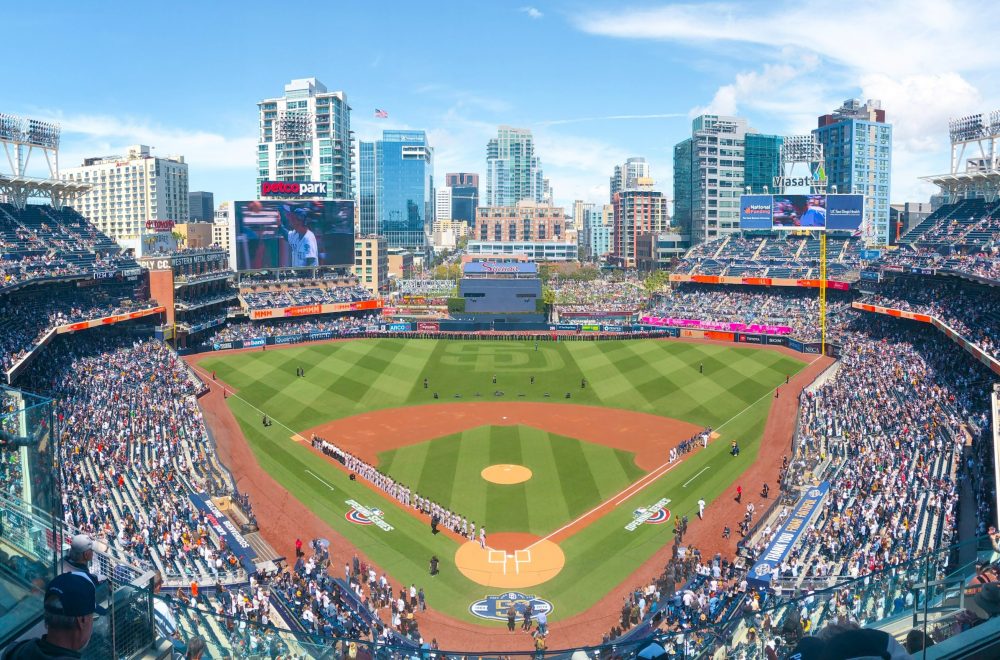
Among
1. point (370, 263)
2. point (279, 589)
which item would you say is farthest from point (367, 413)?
point (370, 263)

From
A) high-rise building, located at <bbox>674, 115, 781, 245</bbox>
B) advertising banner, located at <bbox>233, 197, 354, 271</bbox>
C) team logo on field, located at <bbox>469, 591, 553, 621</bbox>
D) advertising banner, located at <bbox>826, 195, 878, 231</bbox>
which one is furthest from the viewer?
high-rise building, located at <bbox>674, 115, 781, 245</bbox>

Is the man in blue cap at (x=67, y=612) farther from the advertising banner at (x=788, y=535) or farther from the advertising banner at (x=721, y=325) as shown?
the advertising banner at (x=721, y=325)

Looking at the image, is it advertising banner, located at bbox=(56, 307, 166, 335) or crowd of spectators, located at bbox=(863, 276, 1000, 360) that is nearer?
crowd of spectators, located at bbox=(863, 276, 1000, 360)

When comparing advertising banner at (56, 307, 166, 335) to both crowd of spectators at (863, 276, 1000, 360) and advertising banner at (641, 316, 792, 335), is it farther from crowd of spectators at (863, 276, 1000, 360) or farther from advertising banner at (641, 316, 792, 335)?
crowd of spectators at (863, 276, 1000, 360)

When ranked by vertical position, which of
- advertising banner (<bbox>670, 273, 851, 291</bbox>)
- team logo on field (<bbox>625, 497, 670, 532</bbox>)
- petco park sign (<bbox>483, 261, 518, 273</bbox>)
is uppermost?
petco park sign (<bbox>483, 261, 518, 273</bbox>)

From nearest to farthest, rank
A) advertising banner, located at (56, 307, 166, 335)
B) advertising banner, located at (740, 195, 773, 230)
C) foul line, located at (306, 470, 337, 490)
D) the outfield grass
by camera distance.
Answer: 1. the outfield grass
2. foul line, located at (306, 470, 337, 490)
3. advertising banner, located at (56, 307, 166, 335)
4. advertising banner, located at (740, 195, 773, 230)

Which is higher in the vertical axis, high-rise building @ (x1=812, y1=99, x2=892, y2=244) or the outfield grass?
high-rise building @ (x1=812, y1=99, x2=892, y2=244)

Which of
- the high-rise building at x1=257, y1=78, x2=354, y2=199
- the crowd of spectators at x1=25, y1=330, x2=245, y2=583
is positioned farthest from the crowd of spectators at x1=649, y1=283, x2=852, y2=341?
the high-rise building at x1=257, y1=78, x2=354, y2=199

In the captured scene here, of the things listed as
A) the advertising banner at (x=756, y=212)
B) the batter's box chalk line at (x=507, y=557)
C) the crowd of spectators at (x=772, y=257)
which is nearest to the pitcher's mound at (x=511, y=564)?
the batter's box chalk line at (x=507, y=557)
